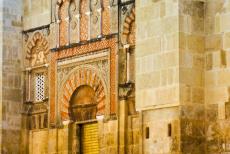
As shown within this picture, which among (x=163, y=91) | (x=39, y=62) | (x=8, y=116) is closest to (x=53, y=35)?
(x=39, y=62)

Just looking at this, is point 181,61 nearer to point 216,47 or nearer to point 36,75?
point 216,47

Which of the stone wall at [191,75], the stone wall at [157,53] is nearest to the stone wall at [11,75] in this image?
the stone wall at [157,53]

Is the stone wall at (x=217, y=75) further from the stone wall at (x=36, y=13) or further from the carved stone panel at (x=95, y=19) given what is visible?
the stone wall at (x=36, y=13)

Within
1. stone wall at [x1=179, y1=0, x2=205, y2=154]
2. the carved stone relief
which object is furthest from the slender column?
stone wall at [x1=179, y1=0, x2=205, y2=154]

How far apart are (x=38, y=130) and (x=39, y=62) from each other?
1.02m

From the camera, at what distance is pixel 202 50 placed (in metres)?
8.59

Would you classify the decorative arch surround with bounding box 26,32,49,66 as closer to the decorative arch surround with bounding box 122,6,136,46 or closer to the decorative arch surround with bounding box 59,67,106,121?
the decorative arch surround with bounding box 59,67,106,121

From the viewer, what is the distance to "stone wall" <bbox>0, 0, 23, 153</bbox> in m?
11.2

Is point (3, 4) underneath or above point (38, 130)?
above

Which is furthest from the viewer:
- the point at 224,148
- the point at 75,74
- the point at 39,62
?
the point at 39,62

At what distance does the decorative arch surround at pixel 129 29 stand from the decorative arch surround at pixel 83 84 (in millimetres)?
671

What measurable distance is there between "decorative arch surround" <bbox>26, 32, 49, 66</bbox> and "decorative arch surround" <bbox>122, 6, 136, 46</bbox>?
171 cm

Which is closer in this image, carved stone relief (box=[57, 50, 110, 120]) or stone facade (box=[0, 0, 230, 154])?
stone facade (box=[0, 0, 230, 154])

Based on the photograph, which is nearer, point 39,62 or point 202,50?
point 202,50
